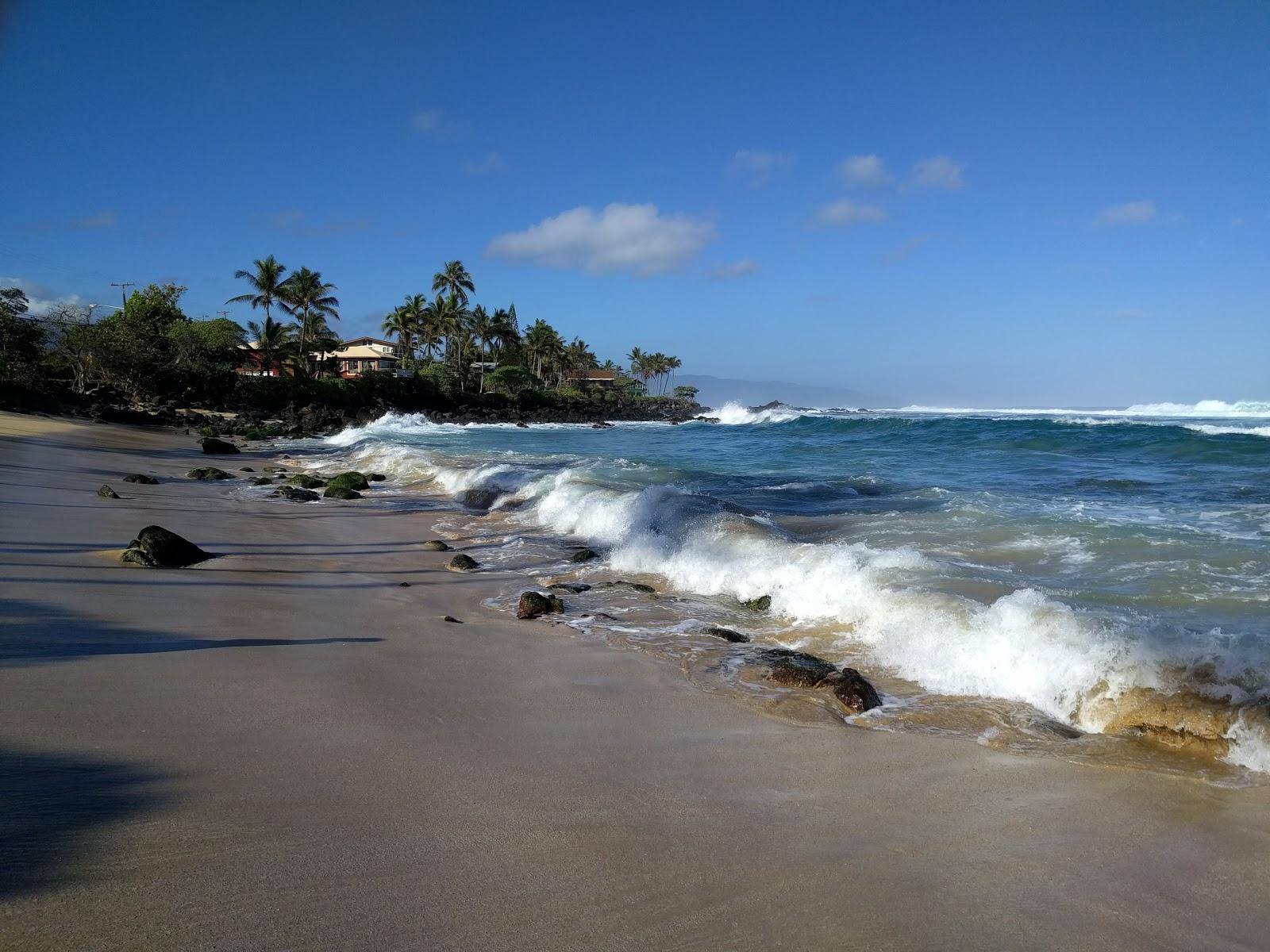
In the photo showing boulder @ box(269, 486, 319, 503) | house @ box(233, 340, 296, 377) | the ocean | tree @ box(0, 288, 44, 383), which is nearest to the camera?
the ocean

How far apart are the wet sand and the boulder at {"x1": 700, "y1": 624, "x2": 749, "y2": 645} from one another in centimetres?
→ 108

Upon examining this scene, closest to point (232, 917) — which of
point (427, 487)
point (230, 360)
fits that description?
point (427, 487)

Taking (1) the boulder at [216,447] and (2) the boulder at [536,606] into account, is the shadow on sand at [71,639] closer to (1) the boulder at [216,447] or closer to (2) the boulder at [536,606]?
(2) the boulder at [536,606]

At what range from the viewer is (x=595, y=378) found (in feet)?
366

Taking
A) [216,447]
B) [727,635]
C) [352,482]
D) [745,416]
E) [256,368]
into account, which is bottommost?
[727,635]

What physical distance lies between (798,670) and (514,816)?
281 cm

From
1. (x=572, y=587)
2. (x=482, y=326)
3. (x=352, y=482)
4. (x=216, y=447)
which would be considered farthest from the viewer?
(x=482, y=326)

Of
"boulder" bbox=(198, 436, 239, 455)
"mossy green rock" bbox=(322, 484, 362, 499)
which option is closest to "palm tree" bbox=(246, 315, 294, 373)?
"boulder" bbox=(198, 436, 239, 455)

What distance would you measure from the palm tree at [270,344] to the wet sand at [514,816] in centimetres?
5828

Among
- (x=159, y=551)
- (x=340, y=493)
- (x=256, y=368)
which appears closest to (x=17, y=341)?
(x=256, y=368)

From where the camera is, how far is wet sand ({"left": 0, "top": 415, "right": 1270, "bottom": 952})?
2465 millimetres

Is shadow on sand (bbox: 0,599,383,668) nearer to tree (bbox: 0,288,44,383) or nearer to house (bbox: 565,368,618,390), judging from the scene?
tree (bbox: 0,288,44,383)

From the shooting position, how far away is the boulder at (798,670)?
5.26m

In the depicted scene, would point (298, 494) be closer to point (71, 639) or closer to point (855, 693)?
point (71, 639)
